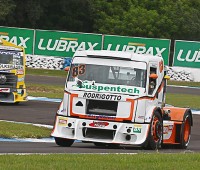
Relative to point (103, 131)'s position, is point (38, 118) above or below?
below

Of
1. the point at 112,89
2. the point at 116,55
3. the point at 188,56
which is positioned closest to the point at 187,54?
the point at 188,56

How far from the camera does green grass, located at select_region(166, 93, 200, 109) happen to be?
112ft

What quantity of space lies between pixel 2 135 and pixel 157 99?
4135 mm

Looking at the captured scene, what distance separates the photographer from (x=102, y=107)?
17.9 meters

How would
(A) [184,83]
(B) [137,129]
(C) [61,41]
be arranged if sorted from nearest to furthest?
(B) [137,129]
(A) [184,83]
(C) [61,41]

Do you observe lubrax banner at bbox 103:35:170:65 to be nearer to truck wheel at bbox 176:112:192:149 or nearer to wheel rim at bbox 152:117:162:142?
truck wheel at bbox 176:112:192:149

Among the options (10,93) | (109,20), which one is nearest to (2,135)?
(10,93)

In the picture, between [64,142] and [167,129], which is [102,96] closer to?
[64,142]

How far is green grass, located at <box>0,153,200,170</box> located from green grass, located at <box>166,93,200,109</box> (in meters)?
19.6

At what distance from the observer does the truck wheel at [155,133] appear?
17906 mm

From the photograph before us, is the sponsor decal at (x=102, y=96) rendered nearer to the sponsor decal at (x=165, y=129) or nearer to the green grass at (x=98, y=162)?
the sponsor decal at (x=165, y=129)

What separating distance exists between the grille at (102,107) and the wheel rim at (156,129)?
1.00 metres

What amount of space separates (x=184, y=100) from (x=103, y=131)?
63.3ft

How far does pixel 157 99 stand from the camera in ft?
61.4
